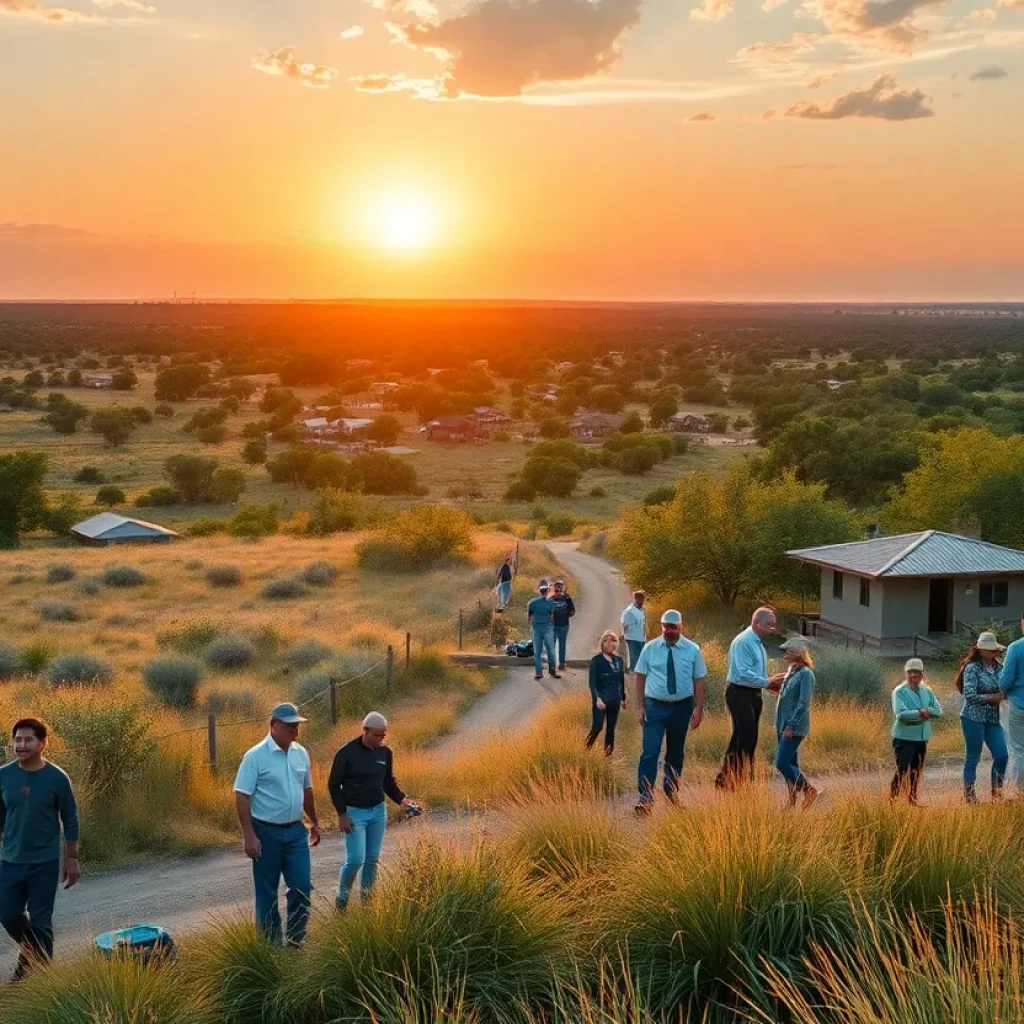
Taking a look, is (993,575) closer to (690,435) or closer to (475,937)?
(475,937)

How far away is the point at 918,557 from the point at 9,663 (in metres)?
21.0

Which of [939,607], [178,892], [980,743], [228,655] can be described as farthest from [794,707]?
[939,607]

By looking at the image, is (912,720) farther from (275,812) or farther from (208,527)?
(208,527)

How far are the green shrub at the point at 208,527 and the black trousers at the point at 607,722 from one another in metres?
37.3

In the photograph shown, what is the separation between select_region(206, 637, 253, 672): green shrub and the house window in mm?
18294

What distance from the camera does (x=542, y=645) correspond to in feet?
64.5

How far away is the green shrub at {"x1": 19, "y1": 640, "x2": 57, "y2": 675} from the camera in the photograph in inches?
880

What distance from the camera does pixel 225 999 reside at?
6.20m

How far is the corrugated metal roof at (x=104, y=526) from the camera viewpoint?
46.2 m

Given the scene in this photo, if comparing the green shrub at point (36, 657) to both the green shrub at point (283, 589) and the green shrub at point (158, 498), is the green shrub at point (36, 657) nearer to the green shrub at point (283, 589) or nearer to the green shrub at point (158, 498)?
the green shrub at point (283, 589)

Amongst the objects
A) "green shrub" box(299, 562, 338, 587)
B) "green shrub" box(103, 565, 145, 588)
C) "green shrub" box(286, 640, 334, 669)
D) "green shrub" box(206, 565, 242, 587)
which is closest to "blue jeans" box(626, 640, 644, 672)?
"green shrub" box(286, 640, 334, 669)

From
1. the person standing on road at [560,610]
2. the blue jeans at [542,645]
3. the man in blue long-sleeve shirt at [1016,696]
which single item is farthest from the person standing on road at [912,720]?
the blue jeans at [542,645]

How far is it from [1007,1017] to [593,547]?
3819cm

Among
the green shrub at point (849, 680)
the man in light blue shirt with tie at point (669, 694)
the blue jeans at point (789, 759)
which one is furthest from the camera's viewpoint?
the green shrub at point (849, 680)
